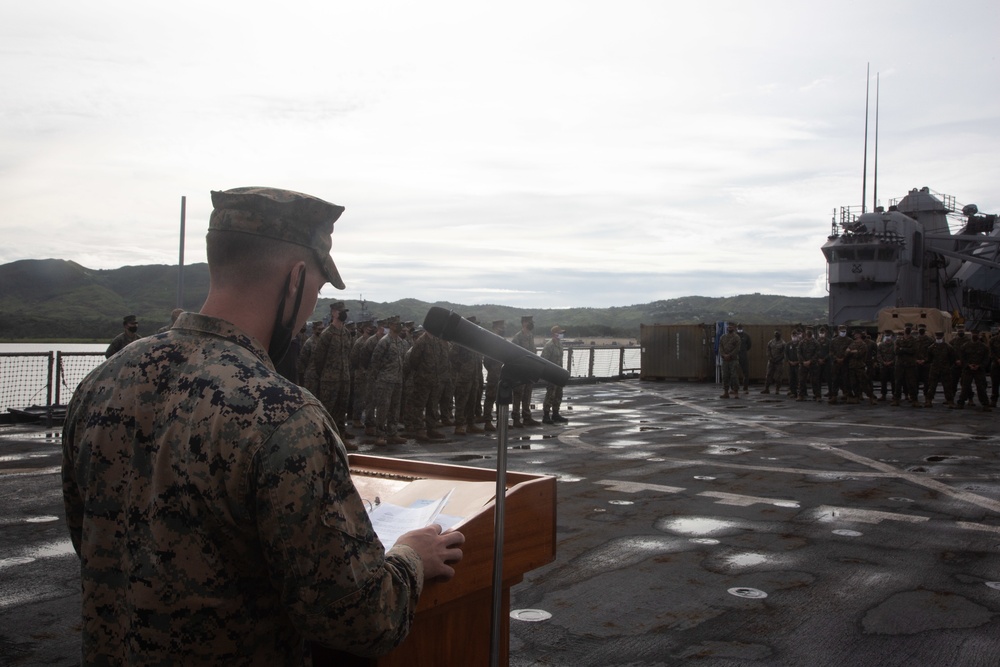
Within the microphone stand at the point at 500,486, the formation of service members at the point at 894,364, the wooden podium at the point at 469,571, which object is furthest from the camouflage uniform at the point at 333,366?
the formation of service members at the point at 894,364

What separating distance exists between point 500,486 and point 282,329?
2.49ft

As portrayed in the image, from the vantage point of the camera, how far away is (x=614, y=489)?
28.3ft

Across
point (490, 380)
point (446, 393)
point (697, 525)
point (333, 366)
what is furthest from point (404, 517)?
point (490, 380)

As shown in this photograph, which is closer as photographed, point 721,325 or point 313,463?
point 313,463

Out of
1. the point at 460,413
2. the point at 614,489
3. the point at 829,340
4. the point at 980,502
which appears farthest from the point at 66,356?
the point at 829,340

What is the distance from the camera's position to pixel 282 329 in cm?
185

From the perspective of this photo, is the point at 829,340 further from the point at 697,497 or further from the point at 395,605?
the point at 395,605

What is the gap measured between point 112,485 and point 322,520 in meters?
0.52

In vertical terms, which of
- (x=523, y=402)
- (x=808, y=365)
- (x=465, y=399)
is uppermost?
(x=808, y=365)

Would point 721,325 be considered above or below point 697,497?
above

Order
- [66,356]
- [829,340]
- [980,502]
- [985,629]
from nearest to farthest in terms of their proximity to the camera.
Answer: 1. [985,629]
2. [980,502]
3. [66,356]
4. [829,340]

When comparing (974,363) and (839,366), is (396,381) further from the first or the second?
(974,363)

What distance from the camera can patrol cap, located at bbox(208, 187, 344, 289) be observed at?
1814mm

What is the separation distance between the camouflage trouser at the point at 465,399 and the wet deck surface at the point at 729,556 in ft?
7.22
